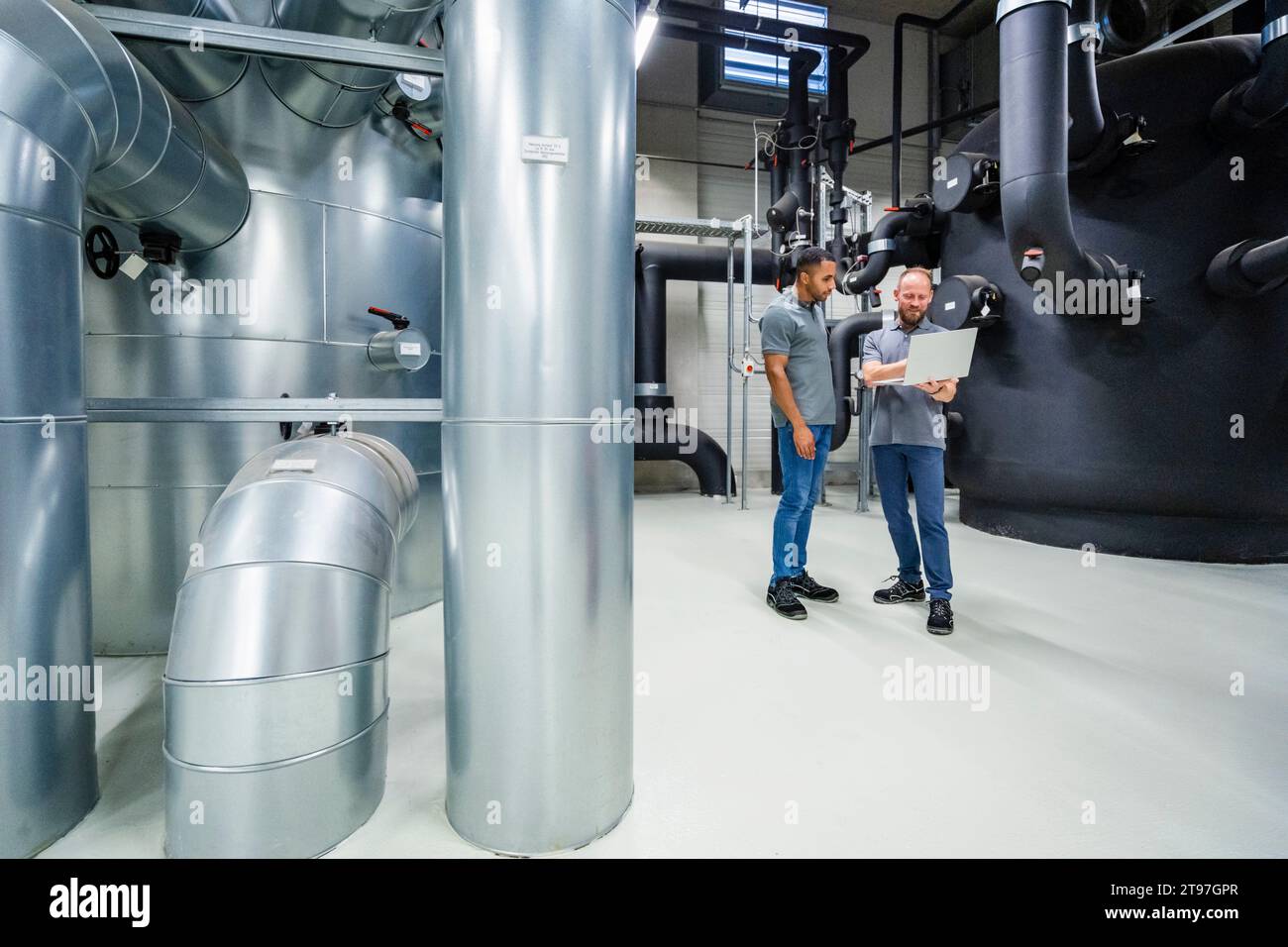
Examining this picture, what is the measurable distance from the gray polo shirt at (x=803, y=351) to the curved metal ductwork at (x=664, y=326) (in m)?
2.92

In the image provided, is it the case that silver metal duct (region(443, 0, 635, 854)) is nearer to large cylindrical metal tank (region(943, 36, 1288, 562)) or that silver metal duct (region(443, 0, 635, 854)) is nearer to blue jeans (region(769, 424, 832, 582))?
blue jeans (region(769, 424, 832, 582))

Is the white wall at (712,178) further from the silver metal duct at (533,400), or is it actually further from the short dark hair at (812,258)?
the silver metal duct at (533,400)

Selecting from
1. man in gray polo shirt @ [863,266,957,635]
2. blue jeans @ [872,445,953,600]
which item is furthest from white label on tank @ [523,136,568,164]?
blue jeans @ [872,445,953,600]

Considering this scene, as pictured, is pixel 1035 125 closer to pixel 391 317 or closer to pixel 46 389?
pixel 391 317

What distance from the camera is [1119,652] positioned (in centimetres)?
223

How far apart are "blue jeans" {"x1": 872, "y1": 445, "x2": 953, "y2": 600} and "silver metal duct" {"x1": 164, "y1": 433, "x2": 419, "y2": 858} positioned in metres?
2.01

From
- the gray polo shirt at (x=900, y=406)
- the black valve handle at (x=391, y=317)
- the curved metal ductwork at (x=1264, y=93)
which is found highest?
the curved metal ductwork at (x=1264, y=93)

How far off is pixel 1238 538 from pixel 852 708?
9.67 feet

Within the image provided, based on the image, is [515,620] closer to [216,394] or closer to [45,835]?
[45,835]

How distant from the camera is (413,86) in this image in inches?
88.4

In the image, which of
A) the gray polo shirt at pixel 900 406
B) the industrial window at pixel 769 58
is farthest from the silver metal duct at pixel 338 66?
the industrial window at pixel 769 58

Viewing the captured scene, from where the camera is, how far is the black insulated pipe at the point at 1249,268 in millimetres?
2986

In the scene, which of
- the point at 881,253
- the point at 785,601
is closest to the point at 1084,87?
the point at 881,253

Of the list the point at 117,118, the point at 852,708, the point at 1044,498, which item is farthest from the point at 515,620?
the point at 1044,498
